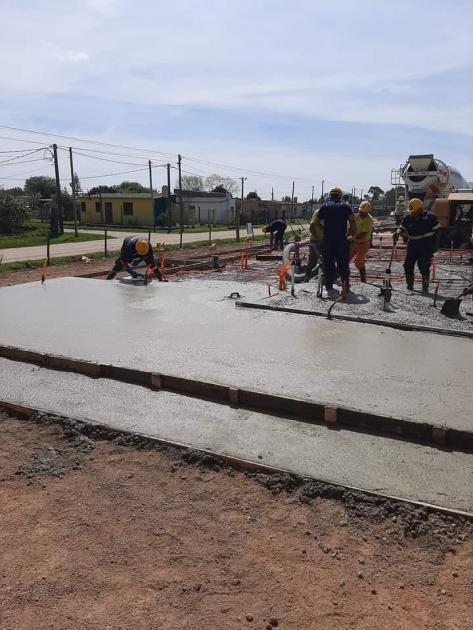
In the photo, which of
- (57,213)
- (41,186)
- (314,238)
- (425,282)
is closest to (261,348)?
(314,238)

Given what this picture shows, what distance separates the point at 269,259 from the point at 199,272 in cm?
325

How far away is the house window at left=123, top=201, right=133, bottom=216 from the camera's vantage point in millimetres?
42750

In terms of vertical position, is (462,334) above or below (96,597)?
above

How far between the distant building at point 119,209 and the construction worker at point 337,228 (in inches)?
1359

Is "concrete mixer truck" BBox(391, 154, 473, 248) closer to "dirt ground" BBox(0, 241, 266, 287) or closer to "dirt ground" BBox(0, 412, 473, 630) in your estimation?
"dirt ground" BBox(0, 241, 266, 287)

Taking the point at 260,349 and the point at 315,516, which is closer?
the point at 315,516

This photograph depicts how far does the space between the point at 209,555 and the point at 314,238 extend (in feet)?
21.5

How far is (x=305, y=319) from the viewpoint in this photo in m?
6.08

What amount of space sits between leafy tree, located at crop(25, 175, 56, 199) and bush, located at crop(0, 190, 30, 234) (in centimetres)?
2562

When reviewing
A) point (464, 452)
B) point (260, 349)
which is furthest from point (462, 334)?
point (464, 452)

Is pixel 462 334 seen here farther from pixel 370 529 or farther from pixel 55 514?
pixel 55 514

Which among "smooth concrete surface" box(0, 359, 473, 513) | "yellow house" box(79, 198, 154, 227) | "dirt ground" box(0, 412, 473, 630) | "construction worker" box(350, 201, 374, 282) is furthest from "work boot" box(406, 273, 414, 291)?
"yellow house" box(79, 198, 154, 227)

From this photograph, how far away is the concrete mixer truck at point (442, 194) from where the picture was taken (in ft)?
51.5

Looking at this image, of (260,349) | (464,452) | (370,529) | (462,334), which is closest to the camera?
(370,529)
